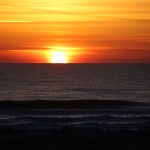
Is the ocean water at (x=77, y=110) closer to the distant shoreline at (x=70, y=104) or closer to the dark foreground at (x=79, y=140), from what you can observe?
the distant shoreline at (x=70, y=104)

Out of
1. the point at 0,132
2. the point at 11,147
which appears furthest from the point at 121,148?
the point at 0,132

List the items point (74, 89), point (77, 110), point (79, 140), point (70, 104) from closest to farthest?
1. point (79, 140)
2. point (77, 110)
3. point (70, 104)
4. point (74, 89)

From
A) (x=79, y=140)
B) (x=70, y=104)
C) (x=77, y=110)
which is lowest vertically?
(x=79, y=140)

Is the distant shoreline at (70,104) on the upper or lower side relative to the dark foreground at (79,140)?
upper

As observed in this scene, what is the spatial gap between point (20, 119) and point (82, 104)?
1905cm

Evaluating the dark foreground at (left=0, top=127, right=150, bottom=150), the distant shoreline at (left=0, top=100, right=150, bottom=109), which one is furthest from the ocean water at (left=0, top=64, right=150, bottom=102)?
the dark foreground at (left=0, top=127, right=150, bottom=150)

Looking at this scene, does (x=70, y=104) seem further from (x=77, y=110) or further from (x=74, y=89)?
(x=74, y=89)

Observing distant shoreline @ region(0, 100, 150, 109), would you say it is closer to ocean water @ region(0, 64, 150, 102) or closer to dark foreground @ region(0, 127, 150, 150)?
ocean water @ region(0, 64, 150, 102)

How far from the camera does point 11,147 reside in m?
19.4

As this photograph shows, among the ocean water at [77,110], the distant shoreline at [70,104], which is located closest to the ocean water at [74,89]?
the ocean water at [77,110]

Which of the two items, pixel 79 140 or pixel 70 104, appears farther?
pixel 70 104

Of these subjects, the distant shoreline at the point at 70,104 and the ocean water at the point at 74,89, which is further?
the ocean water at the point at 74,89

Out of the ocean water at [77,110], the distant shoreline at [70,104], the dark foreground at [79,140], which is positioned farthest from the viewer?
the distant shoreline at [70,104]

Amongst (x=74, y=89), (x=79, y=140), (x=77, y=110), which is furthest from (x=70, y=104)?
(x=74, y=89)
